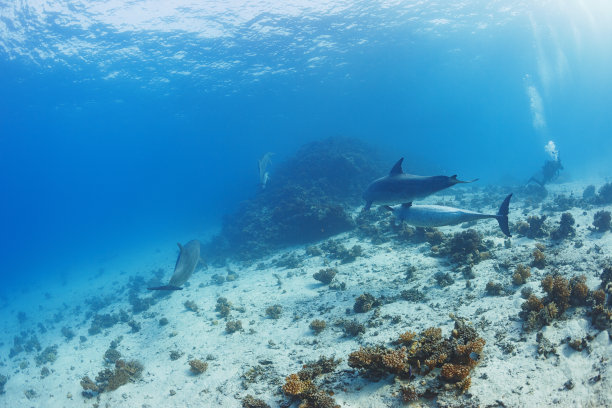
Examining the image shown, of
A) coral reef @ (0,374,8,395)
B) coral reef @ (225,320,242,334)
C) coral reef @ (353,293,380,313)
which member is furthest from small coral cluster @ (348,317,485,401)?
coral reef @ (0,374,8,395)

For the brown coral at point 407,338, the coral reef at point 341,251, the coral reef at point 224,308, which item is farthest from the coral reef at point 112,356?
the brown coral at point 407,338

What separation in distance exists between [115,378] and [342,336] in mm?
6811

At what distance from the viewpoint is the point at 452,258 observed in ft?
29.4

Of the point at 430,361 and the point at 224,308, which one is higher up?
the point at 430,361

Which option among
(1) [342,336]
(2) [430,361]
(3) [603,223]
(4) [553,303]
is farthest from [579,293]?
(3) [603,223]

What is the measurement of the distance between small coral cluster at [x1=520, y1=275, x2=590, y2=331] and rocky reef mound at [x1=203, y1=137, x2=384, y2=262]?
11.1m

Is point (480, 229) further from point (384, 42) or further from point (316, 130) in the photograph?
point (316, 130)

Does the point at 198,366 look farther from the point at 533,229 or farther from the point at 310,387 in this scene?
the point at 533,229

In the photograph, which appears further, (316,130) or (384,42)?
(316,130)

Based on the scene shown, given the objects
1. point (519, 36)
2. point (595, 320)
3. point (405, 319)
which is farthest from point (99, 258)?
point (519, 36)

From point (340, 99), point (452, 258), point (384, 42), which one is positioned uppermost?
point (384, 42)

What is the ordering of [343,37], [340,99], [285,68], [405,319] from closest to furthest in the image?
[405,319]
[343,37]
[285,68]
[340,99]

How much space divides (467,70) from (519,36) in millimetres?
17200

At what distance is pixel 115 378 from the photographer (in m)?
8.20
